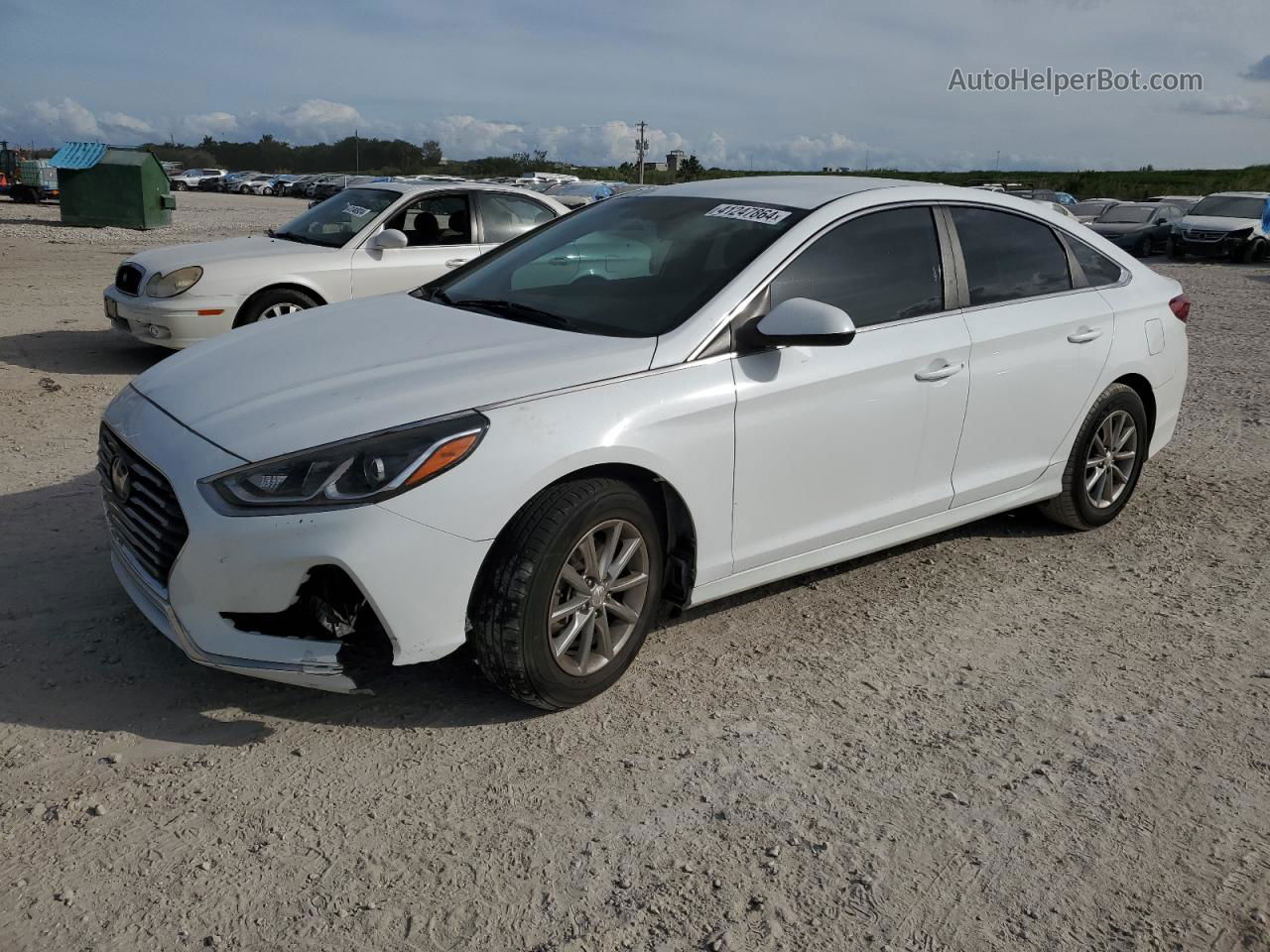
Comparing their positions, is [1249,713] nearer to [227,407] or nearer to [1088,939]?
[1088,939]

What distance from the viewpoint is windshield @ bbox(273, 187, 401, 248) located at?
8.95 metres

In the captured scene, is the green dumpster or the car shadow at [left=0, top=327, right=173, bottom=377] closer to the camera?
the car shadow at [left=0, top=327, right=173, bottom=377]

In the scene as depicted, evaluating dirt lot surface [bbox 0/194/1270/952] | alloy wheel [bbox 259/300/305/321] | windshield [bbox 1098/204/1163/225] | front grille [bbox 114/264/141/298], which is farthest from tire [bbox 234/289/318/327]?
windshield [bbox 1098/204/1163/225]

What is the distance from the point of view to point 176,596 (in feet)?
10.5

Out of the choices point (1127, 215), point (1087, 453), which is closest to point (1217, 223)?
point (1127, 215)

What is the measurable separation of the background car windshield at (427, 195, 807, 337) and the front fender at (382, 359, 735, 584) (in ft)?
1.03

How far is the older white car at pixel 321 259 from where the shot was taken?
27.0 ft

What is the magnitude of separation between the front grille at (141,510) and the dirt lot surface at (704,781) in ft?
1.56

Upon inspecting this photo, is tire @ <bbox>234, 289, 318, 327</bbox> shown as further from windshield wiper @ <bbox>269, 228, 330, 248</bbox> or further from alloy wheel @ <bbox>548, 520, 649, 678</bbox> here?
alloy wheel @ <bbox>548, 520, 649, 678</bbox>

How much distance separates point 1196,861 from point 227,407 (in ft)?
10.1

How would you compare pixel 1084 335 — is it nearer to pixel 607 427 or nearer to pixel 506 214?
pixel 607 427

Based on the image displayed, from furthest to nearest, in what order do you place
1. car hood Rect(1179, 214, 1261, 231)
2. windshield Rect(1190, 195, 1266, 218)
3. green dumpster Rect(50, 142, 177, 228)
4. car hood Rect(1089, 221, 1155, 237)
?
car hood Rect(1089, 221, 1155, 237), windshield Rect(1190, 195, 1266, 218), car hood Rect(1179, 214, 1261, 231), green dumpster Rect(50, 142, 177, 228)

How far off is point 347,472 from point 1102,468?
12.5 ft

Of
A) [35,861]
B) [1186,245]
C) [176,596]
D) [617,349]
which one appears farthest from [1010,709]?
[1186,245]
